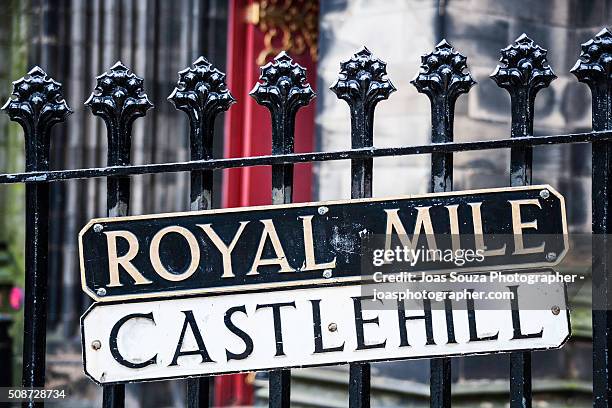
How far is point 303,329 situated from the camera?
84.7 inches

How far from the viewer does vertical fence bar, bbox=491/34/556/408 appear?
2.13 meters

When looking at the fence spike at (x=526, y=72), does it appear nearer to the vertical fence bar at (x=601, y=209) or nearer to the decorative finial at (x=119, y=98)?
the vertical fence bar at (x=601, y=209)

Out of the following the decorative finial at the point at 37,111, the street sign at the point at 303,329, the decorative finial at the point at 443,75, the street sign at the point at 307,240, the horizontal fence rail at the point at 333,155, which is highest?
the decorative finial at the point at 443,75

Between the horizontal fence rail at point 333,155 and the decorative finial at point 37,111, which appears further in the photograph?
the decorative finial at point 37,111

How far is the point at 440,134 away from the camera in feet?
7.05

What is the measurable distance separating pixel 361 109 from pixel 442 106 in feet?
0.64

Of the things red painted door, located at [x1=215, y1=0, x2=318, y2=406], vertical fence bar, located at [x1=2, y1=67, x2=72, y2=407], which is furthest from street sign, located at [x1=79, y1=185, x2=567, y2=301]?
red painted door, located at [x1=215, y1=0, x2=318, y2=406]

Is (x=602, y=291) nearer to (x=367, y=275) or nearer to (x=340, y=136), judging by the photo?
(x=367, y=275)

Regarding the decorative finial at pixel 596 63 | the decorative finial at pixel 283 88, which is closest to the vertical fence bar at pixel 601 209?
the decorative finial at pixel 596 63

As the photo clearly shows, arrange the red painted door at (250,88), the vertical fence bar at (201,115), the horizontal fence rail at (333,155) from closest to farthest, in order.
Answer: the horizontal fence rail at (333,155)
the vertical fence bar at (201,115)
the red painted door at (250,88)

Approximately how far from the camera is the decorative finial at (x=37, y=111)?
2289 mm

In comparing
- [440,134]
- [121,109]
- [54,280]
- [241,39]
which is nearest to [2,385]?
[54,280]

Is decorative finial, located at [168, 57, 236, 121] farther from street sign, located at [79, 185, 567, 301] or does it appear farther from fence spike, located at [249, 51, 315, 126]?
street sign, located at [79, 185, 567, 301]

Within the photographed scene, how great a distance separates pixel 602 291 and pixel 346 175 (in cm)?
256
